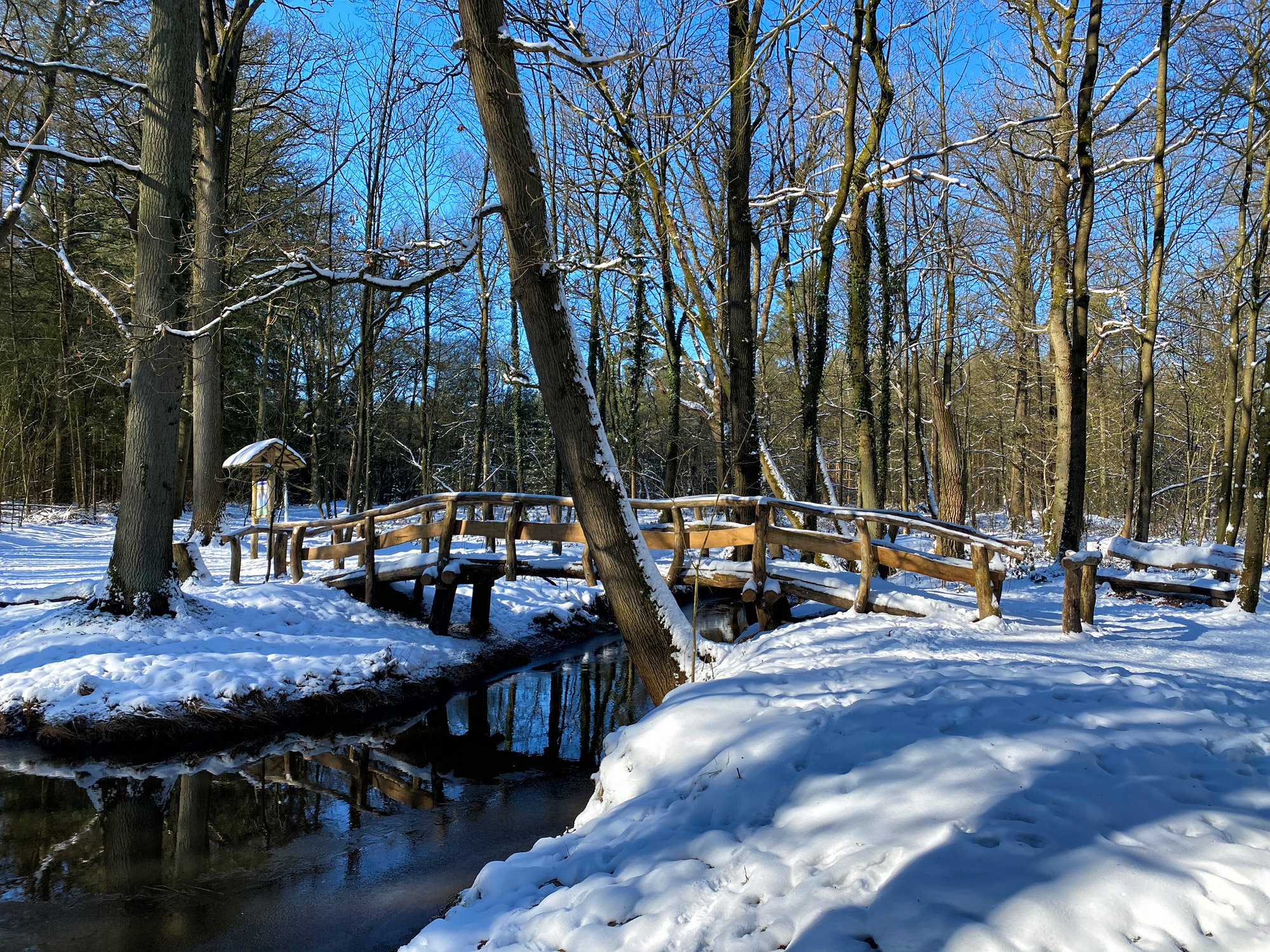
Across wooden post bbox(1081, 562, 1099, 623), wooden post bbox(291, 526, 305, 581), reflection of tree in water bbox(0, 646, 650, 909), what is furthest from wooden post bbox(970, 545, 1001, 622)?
wooden post bbox(291, 526, 305, 581)

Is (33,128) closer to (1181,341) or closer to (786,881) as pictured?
(786,881)

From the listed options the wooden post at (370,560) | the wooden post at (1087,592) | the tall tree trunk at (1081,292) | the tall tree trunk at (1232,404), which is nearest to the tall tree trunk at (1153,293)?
the tall tree trunk at (1232,404)

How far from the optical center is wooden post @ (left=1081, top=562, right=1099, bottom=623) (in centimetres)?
845

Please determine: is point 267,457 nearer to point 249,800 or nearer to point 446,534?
point 446,534

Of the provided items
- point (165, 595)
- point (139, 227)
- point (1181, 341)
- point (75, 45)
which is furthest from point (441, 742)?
point (1181, 341)

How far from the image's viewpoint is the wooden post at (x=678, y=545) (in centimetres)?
1001

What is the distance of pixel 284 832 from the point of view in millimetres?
6434

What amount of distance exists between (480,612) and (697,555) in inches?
144

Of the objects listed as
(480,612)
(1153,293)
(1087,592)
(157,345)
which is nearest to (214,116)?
(157,345)

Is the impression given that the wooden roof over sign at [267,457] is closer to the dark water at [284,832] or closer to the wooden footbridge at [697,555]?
the wooden footbridge at [697,555]

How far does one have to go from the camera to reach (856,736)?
14.0 ft

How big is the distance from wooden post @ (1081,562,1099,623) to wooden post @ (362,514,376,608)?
9545 mm

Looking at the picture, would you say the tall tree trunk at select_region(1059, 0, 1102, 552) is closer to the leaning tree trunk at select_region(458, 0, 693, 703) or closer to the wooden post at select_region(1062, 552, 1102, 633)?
the wooden post at select_region(1062, 552, 1102, 633)

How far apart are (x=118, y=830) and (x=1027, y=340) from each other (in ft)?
73.3
